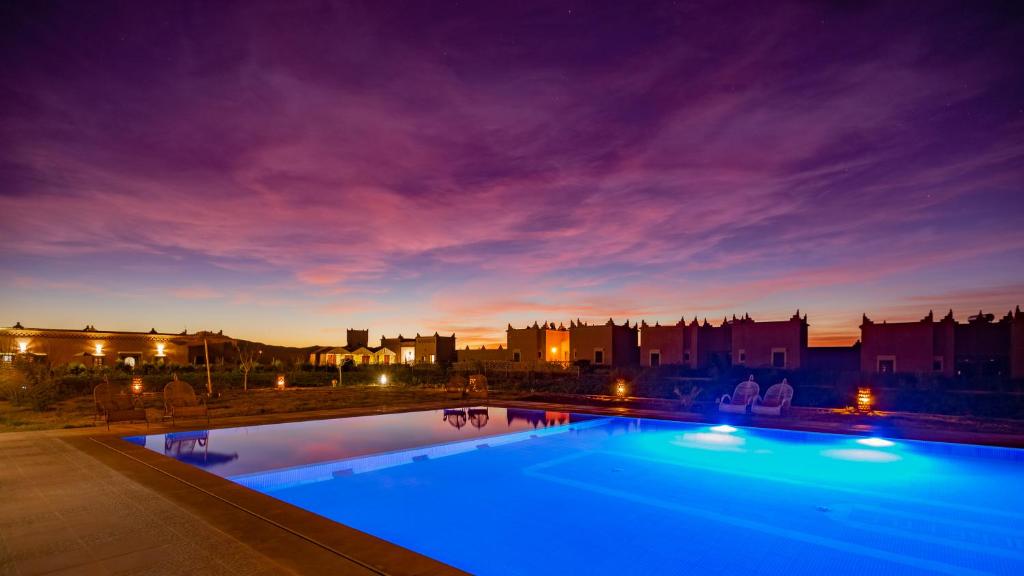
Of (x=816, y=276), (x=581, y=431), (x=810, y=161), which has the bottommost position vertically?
(x=581, y=431)

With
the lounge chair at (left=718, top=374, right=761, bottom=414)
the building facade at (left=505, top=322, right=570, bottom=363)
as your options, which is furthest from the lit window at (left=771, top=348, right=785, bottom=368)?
the lounge chair at (left=718, top=374, right=761, bottom=414)

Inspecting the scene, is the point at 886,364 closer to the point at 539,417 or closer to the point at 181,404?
the point at 539,417

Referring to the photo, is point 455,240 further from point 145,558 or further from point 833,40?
point 145,558

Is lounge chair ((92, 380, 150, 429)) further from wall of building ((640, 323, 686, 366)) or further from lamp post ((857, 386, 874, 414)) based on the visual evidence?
wall of building ((640, 323, 686, 366))

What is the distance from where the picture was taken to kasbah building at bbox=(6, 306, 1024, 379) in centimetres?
2066

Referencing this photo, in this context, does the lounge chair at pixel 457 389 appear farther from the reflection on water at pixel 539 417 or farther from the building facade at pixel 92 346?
the building facade at pixel 92 346

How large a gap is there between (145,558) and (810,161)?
50.3ft

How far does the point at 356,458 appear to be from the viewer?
7.85 m

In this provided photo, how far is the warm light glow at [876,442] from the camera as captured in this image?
30.6ft

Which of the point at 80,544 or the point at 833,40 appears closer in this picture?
the point at 80,544

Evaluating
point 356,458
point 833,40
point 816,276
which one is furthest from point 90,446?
point 816,276

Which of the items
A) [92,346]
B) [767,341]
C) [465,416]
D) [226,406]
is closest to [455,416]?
[465,416]

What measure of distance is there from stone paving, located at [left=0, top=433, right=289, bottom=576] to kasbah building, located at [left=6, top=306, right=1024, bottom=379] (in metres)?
11.1

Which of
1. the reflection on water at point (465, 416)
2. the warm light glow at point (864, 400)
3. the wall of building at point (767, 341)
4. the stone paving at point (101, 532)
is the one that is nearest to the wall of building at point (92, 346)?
the reflection on water at point (465, 416)
